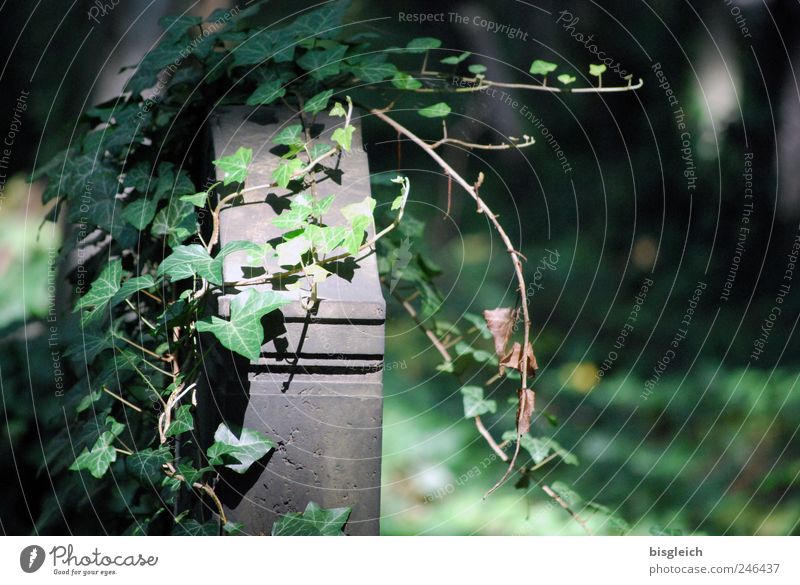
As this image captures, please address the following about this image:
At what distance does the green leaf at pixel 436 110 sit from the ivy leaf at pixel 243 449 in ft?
2.09

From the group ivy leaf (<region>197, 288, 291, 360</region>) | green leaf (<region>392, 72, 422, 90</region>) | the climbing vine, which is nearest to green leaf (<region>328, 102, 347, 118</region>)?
the climbing vine

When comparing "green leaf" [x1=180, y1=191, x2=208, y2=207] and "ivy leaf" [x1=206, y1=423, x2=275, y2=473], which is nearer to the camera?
"ivy leaf" [x1=206, y1=423, x2=275, y2=473]

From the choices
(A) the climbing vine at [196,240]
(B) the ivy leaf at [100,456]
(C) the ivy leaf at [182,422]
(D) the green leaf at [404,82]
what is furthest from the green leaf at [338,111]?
(B) the ivy leaf at [100,456]

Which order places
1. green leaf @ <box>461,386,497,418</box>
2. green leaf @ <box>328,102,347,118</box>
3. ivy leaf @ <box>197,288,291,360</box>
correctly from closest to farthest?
1. ivy leaf @ <box>197,288,291,360</box>
2. green leaf @ <box>328,102,347,118</box>
3. green leaf @ <box>461,386,497,418</box>

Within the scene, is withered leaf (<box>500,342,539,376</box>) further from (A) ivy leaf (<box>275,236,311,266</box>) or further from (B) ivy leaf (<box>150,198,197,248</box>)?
(B) ivy leaf (<box>150,198,197,248</box>)

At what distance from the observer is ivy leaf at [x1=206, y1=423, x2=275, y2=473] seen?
1124mm

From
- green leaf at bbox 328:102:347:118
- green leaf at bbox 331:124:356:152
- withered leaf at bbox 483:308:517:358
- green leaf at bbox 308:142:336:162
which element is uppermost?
green leaf at bbox 328:102:347:118

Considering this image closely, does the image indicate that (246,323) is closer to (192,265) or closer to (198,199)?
(192,265)

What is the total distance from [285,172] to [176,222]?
241 millimetres

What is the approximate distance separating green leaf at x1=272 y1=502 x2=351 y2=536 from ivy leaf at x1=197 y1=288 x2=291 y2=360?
0.24 metres

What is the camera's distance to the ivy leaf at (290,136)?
127 cm

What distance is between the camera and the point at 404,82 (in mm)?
1413

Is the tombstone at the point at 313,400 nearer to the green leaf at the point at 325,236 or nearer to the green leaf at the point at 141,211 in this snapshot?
the green leaf at the point at 325,236
